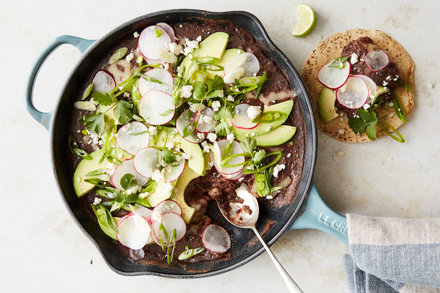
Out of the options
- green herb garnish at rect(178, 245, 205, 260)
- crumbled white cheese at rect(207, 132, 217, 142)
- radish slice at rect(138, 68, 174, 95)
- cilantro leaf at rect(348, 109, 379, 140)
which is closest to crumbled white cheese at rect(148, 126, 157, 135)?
radish slice at rect(138, 68, 174, 95)

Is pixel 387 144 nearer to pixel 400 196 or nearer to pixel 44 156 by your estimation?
pixel 400 196

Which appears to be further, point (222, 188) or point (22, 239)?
point (22, 239)

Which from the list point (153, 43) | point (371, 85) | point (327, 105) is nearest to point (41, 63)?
point (153, 43)

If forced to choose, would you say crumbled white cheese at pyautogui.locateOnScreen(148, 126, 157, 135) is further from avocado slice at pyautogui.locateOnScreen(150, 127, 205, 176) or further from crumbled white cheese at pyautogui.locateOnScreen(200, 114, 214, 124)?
crumbled white cheese at pyautogui.locateOnScreen(200, 114, 214, 124)

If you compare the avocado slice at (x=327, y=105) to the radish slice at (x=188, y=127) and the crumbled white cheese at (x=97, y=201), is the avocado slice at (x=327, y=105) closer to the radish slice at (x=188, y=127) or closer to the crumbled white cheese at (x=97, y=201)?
the radish slice at (x=188, y=127)

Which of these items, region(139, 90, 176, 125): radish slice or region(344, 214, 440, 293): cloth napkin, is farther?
region(139, 90, 176, 125): radish slice

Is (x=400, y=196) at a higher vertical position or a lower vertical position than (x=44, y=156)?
lower

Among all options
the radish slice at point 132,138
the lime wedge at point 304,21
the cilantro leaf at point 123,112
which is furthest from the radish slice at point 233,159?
the lime wedge at point 304,21

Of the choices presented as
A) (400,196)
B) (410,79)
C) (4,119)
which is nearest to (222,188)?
(400,196)
